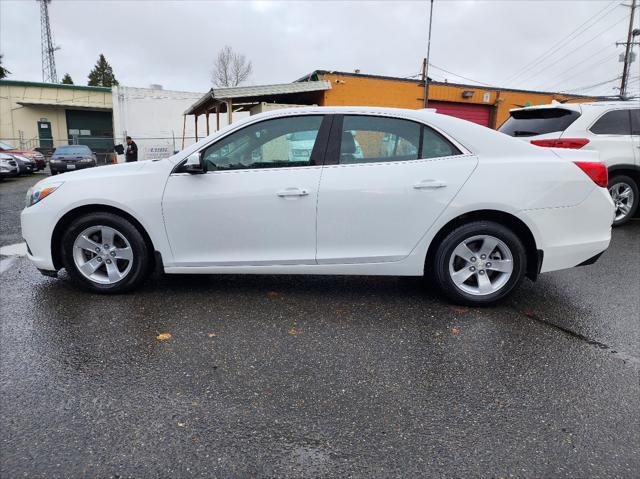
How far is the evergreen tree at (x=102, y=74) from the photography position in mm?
67750

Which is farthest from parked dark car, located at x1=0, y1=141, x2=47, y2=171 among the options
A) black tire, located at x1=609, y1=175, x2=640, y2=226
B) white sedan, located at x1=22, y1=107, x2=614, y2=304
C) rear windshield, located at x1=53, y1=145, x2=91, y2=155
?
black tire, located at x1=609, y1=175, x2=640, y2=226

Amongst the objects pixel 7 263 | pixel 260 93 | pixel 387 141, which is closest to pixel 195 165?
pixel 387 141

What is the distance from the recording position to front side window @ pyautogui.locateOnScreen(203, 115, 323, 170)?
3.74 m

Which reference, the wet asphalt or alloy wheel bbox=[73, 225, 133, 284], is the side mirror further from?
the wet asphalt

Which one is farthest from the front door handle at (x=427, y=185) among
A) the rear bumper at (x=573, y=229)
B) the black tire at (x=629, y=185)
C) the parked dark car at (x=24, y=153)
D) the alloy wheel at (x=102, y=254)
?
the parked dark car at (x=24, y=153)

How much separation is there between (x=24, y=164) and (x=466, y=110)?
1816cm

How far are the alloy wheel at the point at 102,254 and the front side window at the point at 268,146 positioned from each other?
1.08 metres

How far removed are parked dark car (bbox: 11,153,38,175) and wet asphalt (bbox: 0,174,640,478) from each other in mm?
15263

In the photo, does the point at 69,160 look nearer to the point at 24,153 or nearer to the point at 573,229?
the point at 24,153


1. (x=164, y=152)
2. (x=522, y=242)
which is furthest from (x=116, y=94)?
(x=522, y=242)

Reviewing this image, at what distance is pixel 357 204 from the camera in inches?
142

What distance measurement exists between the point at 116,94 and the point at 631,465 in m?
30.1

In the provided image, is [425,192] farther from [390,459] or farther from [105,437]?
[105,437]

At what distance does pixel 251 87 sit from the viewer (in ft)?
38.9
